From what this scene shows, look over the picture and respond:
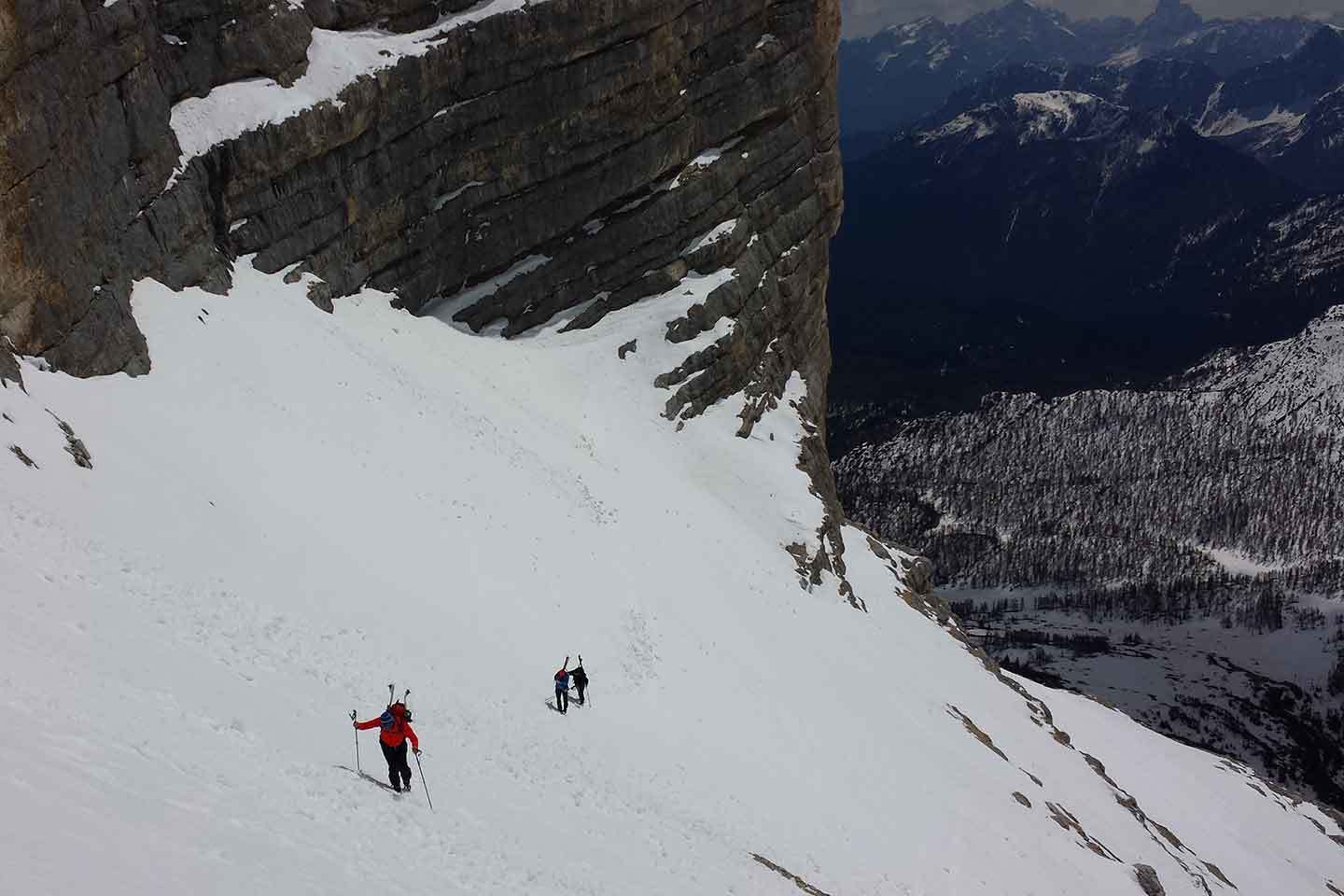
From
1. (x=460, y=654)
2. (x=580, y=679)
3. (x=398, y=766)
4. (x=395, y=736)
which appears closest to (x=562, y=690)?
(x=580, y=679)

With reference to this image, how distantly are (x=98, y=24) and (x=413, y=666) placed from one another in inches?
996

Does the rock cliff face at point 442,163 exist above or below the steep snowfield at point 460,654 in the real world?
above

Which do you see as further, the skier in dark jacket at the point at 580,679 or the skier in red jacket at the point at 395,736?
the skier in dark jacket at the point at 580,679

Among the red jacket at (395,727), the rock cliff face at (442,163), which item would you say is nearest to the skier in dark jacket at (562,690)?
the red jacket at (395,727)

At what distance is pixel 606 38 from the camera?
182ft

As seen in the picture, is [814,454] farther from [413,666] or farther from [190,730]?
[190,730]

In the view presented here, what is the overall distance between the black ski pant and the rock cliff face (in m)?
17.6

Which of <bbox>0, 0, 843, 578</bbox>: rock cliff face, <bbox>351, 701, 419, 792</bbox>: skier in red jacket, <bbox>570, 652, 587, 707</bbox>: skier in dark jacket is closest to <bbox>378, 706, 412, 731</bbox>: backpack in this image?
<bbox>351, 701, 419, 792</bbox>: skier in red jacket

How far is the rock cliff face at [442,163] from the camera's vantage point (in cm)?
2956

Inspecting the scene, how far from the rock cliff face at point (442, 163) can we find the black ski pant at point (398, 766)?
57.6ft

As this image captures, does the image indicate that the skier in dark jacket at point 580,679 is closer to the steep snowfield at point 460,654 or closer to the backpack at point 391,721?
the steep snowfield at point 460,654

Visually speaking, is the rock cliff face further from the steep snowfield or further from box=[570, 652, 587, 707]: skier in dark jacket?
box=[570, 652, 587, 707]: skier in dark jacket

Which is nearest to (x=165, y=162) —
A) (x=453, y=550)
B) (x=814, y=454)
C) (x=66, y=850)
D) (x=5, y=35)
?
(x=5, y=35)

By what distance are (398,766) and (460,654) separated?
7.62 metres
